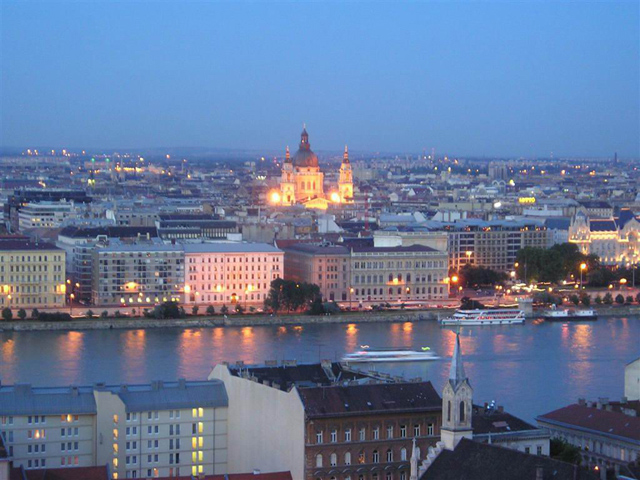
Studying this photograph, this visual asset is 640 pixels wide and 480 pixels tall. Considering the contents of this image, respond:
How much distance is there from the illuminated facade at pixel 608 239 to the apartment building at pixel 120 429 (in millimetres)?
18229

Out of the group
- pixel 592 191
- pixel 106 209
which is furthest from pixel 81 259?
pixel 592 191

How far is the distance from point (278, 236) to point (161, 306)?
6988 millimetres

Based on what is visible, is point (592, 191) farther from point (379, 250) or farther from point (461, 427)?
point (461, 427)

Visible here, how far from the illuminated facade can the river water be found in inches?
262

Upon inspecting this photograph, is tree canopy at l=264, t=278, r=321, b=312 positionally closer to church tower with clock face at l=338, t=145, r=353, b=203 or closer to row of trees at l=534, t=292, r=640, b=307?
row of trees at l=534, t=292, r=640, b=307

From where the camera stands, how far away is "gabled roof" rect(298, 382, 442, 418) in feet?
29.7

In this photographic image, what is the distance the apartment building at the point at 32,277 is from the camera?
20.8m

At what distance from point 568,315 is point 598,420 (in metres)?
11.1

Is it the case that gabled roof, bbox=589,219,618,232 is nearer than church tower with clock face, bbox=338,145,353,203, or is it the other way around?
gabled roof, bbox=589,219,618,232

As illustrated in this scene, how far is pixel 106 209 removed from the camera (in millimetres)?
31500

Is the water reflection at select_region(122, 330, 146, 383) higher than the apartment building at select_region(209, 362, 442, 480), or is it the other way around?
the apartment building at select_region(209, 362, 442, 480)

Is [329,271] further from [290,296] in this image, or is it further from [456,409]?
[456,409]

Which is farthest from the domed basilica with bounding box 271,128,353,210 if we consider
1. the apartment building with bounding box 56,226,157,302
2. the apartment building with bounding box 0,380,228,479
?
the apartment building with bounding box 0,380,228,479

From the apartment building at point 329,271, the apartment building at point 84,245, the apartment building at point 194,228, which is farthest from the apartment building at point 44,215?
the apartment building at point 329,271
